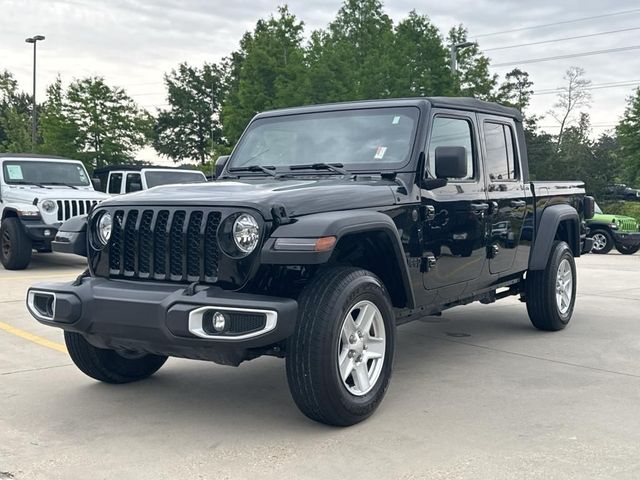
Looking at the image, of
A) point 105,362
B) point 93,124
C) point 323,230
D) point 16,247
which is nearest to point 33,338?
point 105,362

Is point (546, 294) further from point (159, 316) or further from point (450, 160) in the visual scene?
point (159, 316)

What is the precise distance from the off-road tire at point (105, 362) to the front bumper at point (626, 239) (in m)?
16.0

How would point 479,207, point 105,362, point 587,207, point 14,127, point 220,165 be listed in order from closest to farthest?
point 105,362 → point 479,207 → point 220,165 → point 587,207 → point 14,127

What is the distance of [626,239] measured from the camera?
18375 mm

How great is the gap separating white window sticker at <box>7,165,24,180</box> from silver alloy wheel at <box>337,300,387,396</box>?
1035cm

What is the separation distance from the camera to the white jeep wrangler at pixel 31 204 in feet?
38.2

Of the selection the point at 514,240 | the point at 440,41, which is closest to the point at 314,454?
the point at 514,240

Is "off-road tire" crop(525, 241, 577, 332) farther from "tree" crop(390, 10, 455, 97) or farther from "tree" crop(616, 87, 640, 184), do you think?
"tree" crop(616, 87, 640, 184)

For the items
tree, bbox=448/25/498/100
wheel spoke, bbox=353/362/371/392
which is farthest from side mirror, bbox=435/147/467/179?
tree, bbox=448/25/498/100

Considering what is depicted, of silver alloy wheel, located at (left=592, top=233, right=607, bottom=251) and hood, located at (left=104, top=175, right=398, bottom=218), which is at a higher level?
hood, located at (left=104, top=175, right=398, bottom=218)

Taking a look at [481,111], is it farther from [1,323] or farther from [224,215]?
[1,323]

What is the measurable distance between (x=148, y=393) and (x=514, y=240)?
3171 millimetres

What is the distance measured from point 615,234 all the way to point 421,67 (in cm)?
1365

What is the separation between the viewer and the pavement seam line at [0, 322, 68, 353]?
6.03 meters
